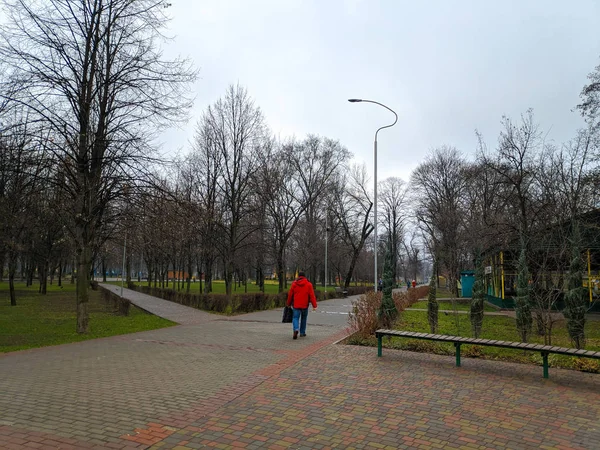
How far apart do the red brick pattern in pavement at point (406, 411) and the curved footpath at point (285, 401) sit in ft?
0.05

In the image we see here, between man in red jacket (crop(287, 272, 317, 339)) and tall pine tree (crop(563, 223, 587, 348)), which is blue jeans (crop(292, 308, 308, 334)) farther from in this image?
tall pine tree (crop(563, 223, 587, 348))

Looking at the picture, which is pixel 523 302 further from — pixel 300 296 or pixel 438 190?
pixel 438 190

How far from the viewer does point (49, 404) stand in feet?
17.1

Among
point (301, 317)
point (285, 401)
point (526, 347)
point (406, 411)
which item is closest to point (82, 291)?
point (301, 317)

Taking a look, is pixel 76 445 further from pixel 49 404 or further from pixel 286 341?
pixel 286 341

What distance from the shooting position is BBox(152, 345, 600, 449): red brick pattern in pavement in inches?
168

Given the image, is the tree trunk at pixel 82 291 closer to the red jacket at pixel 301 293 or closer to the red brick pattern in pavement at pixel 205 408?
the red jacket at pixel 301 293

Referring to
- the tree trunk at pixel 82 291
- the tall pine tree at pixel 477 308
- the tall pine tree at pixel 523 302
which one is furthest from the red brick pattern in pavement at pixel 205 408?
the tree trunk at pixel 82 291

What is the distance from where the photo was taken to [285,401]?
18.0 feet

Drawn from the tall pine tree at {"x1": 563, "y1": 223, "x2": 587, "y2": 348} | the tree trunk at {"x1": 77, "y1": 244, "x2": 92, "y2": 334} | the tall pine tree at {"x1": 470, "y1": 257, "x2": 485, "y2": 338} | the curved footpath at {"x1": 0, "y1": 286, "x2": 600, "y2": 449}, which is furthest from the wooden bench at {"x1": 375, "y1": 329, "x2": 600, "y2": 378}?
the tree trunk at {"x1": 77, "y1": 244, "x2": 92, "y2": 334}

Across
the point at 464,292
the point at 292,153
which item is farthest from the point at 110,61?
the point at 464,292

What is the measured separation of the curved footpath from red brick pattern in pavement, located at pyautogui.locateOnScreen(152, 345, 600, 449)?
0.02m

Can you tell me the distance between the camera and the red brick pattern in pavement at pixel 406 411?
4.27 m

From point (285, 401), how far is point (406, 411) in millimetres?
1447
